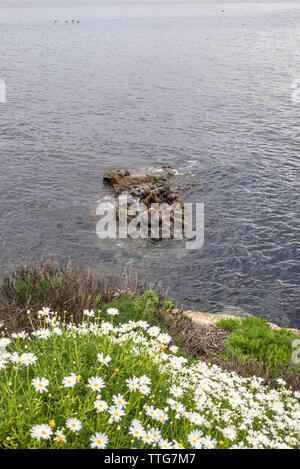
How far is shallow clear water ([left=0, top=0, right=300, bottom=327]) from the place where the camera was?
1520cm

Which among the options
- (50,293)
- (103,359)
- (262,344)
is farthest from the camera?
(262,344)

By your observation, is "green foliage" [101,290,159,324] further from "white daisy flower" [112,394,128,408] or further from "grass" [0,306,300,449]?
"white daisy flower" [112,394,128,408]

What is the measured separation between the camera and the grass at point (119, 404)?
13.6ft

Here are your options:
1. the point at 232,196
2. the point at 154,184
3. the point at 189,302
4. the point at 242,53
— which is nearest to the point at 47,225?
the point at 154,184

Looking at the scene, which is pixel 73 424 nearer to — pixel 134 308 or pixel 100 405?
pixel 100 405

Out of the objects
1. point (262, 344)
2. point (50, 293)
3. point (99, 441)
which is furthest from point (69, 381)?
point (262, 344)

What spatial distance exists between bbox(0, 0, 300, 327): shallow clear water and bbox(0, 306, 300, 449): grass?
777 cm

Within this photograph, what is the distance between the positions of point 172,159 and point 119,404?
2171 cm

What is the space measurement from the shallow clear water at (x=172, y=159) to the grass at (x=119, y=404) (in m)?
7.77

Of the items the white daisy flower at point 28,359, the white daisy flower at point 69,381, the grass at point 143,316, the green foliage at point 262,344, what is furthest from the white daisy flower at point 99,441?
the green foliage at point 262,344

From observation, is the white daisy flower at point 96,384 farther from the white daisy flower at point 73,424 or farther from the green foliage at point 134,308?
the green foliage at point 134,308

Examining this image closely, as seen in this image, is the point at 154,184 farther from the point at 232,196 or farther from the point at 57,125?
the point at 57,125

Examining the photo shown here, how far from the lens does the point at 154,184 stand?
2116cm

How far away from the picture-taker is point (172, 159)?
82.3 feet
